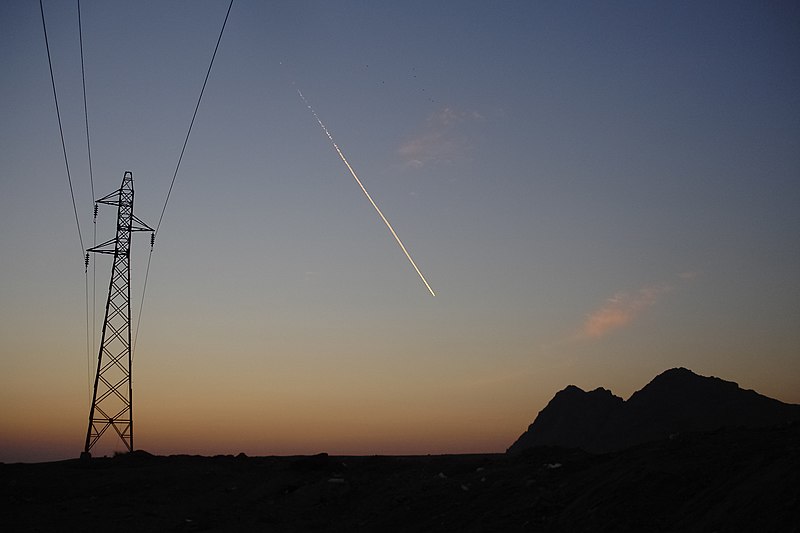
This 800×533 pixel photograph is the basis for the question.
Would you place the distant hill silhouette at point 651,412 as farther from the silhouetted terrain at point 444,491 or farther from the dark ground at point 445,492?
the dark ground at point 445,492

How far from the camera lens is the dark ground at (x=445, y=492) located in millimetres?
12461

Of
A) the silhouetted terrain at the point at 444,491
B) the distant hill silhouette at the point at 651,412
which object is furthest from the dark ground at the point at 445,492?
the distant hill silhouette at the point at 651,412

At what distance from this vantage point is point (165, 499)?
2450 cm

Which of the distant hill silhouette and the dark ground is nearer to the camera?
the dark ground

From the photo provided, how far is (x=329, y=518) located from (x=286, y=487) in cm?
444

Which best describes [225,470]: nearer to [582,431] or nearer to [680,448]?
[680,448]

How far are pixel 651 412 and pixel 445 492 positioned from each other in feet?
217

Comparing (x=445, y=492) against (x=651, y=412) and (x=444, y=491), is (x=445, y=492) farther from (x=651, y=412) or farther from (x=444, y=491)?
(x=651, y=412)

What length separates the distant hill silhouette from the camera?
6975cm

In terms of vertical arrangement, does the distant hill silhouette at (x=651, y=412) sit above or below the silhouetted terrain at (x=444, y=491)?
above

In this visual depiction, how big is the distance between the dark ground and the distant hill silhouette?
147ft

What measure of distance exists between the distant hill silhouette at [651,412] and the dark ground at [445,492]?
44.9 metres

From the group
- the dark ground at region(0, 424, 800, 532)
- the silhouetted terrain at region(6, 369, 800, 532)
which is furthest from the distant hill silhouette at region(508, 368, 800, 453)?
the dark ground at region(0, 424, 800, 532)

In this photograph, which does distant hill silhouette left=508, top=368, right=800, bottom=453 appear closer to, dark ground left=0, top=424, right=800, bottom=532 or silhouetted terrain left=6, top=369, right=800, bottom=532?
silhouetted terrain left=6, top=369, right=800, bottom=532
